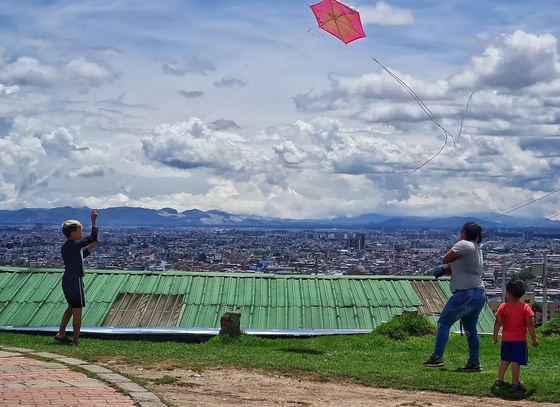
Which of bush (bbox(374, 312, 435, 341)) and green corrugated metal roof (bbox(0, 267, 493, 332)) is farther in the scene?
green corrugated metal roof (bbox(0, 267, 493, 332))

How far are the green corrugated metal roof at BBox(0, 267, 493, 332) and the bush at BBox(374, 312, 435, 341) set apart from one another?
51.4 inches

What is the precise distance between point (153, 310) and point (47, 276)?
244cm

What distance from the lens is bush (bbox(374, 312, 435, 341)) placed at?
14.8 meters

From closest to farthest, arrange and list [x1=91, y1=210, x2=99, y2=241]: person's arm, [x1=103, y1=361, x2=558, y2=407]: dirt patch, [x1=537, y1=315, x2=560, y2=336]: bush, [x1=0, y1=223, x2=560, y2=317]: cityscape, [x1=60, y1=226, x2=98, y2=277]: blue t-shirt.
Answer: [x1=103, y1=361, x2=558, y2=407]: dirt patch
[x1=91, y1=210, x2=99, y2=241]: person's arm
[x1=60, y1=226, x2=98, y2=277]: blue t-shirt
[x1=537, y1=315, x2=560, y2=336]: bush
[x1=0, y1=223, x2=560, y2=317]: cityscape

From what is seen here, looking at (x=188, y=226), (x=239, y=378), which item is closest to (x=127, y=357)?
(x=239, y=378)

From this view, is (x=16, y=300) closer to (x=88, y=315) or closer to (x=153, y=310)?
(x=88, y=315)

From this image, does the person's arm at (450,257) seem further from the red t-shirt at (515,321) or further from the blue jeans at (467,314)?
the red t-shirt at (515,321)

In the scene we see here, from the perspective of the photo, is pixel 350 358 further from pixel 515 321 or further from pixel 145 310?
pixel 145 310

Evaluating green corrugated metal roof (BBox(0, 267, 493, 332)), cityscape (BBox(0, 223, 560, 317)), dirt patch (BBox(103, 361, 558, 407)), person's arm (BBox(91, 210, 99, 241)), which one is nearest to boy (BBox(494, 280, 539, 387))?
dirt patch (BBox(103, 361, 558, 407))

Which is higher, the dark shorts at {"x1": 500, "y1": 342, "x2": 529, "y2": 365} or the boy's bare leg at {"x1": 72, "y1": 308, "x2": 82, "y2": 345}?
the dark shorts at {"x1": 500, "y1": 342, "x2": 529, "y2": 365}

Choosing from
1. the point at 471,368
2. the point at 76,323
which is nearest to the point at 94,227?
the point at 76,323

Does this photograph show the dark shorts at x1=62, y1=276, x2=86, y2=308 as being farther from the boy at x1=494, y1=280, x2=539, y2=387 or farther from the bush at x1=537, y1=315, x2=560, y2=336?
the bush at x1=537, y1=315, x2=560, y2=336

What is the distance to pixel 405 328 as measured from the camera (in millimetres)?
14977

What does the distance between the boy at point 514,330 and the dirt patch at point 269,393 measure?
490 millimetres
